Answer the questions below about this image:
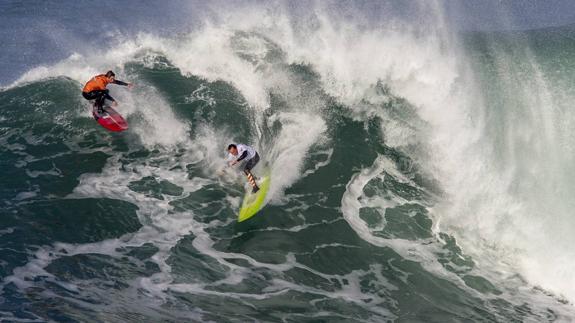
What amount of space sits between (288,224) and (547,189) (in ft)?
24.1

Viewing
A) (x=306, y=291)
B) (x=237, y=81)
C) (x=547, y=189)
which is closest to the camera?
(x=306, y=291)

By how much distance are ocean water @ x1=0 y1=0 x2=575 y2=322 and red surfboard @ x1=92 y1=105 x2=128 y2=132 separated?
0.23 m

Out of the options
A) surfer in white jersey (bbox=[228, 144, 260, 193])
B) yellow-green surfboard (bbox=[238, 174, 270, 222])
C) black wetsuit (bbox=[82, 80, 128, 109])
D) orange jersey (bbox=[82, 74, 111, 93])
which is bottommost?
yellow-green surfboard (bbox=[238, 174, 270, 222])

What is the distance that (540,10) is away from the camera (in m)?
32.3

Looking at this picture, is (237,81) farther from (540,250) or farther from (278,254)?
(540,250)

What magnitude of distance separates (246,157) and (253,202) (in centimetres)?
121

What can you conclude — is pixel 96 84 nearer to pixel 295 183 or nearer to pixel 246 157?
pixel 246 157

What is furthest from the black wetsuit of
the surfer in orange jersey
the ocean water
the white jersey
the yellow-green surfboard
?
the yellow-green surfboard

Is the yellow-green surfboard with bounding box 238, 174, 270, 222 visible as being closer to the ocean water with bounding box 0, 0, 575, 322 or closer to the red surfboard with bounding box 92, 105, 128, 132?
the ocean water with bounding box 0, 0, 575, 322

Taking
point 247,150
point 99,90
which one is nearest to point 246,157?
point 247,150

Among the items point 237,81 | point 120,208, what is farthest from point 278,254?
point 237,81

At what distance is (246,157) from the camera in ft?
43.2

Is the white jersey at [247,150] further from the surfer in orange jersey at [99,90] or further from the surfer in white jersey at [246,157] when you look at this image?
the surfer in orange jersey at [99,90]

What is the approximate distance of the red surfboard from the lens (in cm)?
1534
